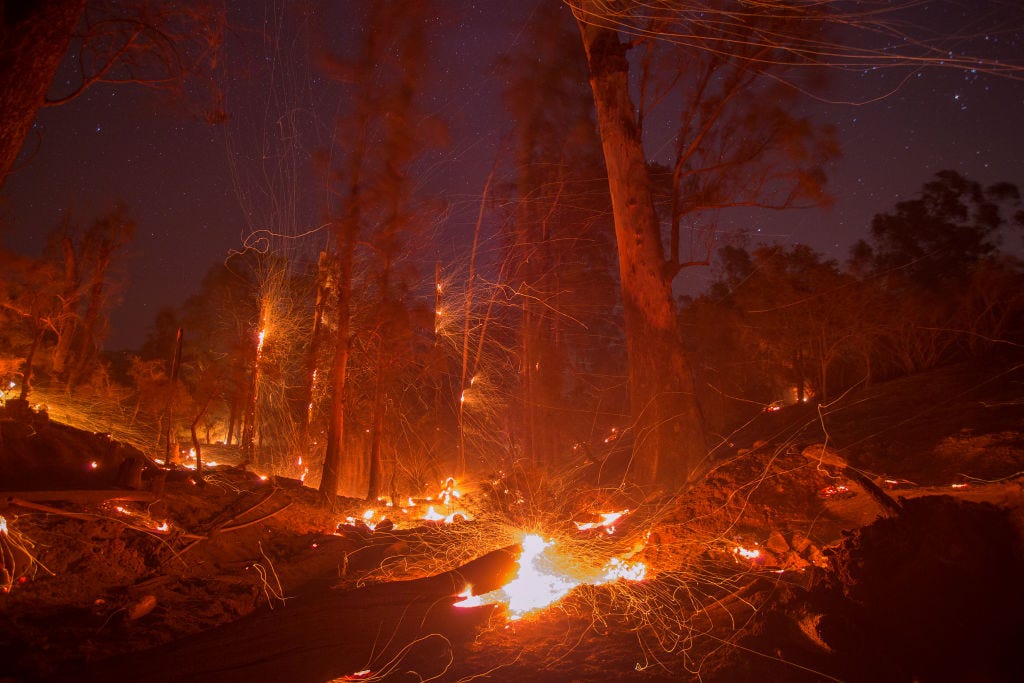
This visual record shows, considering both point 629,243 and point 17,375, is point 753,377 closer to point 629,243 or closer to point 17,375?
point 629,243

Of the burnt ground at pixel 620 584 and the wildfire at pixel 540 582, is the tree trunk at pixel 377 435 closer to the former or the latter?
the burnt ground at pixel 620 584

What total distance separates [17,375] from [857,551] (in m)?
23.4

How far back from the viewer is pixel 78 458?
11102 mm

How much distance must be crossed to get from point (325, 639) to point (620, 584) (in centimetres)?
323

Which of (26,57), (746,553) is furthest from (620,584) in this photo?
(26,57)

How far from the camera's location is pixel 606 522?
938 centimetres

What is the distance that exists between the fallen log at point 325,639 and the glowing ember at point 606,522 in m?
1.86

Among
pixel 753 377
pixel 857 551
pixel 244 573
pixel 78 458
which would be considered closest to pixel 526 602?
pixel 857 551

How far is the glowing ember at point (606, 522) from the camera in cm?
921

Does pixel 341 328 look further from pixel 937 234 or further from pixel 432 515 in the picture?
pixel 937 234

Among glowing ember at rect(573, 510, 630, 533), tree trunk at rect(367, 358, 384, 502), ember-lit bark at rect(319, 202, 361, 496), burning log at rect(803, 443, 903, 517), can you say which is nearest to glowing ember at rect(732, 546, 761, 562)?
burning log at rect(803, 443, 903, 517)

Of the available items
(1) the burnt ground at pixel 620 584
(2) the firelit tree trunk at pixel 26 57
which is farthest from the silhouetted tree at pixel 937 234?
(2) the firelit tree trunk at pixel 26 57

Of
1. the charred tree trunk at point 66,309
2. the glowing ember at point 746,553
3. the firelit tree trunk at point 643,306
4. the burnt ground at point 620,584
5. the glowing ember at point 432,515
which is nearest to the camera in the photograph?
the burnt ground at point 620,584

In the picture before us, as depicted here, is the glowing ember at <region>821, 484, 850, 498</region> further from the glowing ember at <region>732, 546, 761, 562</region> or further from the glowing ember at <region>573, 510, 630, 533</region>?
the glowing ember at <region>573, 510, 630, 533</region>
